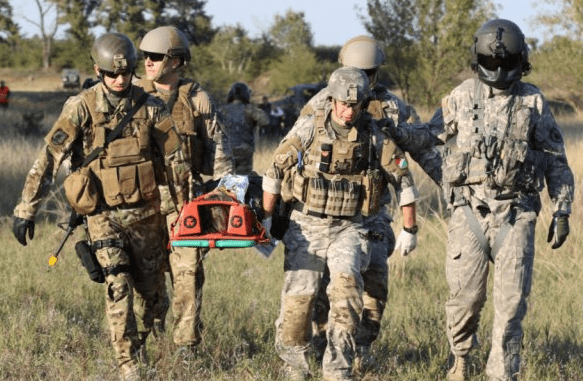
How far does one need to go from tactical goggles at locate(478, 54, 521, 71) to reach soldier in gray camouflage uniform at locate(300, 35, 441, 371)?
0.56 meters

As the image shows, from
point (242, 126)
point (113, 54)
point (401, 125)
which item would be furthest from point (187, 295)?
point (242, 126)

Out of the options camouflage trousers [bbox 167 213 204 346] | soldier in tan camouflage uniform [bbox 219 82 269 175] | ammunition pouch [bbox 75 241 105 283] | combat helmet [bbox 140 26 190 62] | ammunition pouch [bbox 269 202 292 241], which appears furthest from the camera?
soldier in tan camouflage uniform [bbox 219 82 269 175]

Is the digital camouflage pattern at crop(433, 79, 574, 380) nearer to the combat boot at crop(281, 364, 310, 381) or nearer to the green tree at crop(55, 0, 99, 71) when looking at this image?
the combat boot at crop(281, 364, 310, 381)

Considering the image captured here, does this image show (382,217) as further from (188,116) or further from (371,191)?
(188,116)

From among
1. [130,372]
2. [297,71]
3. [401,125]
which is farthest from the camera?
[297,71]

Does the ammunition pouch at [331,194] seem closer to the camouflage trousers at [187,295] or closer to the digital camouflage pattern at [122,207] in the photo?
the digital camouflage pattern at [122,207]

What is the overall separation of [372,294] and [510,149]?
4.37 feet

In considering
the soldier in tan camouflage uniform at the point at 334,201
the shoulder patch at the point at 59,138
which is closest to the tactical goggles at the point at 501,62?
the soldier in tan camouflage uniform at the point at 334,201

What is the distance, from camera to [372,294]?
580 cm

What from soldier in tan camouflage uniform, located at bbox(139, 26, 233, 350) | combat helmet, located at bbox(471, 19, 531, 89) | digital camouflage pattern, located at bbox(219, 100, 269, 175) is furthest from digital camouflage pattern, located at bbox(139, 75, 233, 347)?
digital camouflage pattern, located at bbox(219, 100, 269, 175)

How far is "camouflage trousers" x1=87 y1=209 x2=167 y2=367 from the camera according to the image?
17.3 ft

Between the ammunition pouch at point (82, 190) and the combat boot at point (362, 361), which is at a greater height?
the ammunition pouch at point (82, 190)

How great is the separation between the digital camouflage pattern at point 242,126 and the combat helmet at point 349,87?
643cm

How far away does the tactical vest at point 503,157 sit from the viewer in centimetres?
507
